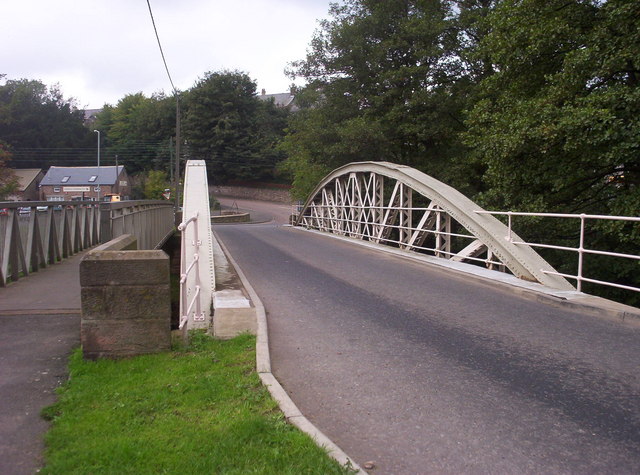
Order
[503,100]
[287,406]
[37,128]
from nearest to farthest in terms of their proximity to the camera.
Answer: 1. [287,406]
2. [503,100]
3. [37,128]

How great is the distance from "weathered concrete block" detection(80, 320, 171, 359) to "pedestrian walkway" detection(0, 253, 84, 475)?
34 cm

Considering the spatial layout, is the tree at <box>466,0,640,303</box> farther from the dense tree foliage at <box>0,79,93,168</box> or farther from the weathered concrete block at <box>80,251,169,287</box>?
the dense tree foliage at <box>0,79,93,168</box>

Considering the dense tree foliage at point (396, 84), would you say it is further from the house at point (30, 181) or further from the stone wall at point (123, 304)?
the house at point (30, 181)

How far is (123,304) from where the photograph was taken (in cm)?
523

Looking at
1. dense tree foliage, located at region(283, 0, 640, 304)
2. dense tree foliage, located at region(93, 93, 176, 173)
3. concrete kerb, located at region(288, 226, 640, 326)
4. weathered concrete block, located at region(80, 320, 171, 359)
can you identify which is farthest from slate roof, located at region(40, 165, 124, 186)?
weathered concrete block, located at region(80, 320, 171, 359)

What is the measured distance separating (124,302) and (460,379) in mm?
3165

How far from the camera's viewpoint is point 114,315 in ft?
17.1

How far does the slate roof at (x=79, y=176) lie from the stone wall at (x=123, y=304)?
61.3 meters

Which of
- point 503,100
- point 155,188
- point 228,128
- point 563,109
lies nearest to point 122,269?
point 563,109

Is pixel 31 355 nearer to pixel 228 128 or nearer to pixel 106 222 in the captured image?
pixel 106 222

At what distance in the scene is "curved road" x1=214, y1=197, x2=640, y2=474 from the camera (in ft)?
11.0

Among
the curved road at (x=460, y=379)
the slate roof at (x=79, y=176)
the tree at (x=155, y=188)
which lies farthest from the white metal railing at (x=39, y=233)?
the slate roof at (x=79, y=176)

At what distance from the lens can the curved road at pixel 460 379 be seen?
11.0ft

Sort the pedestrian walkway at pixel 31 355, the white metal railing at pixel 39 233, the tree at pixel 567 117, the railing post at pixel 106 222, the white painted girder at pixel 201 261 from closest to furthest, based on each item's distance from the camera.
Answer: the pedestrian walkway at pixel 31 355 → the white painted girder at pixel 201 261 → the white metal railing at pixel 39 233 → the railing post at pixel 106 222 → the tree at pixel 567 117
